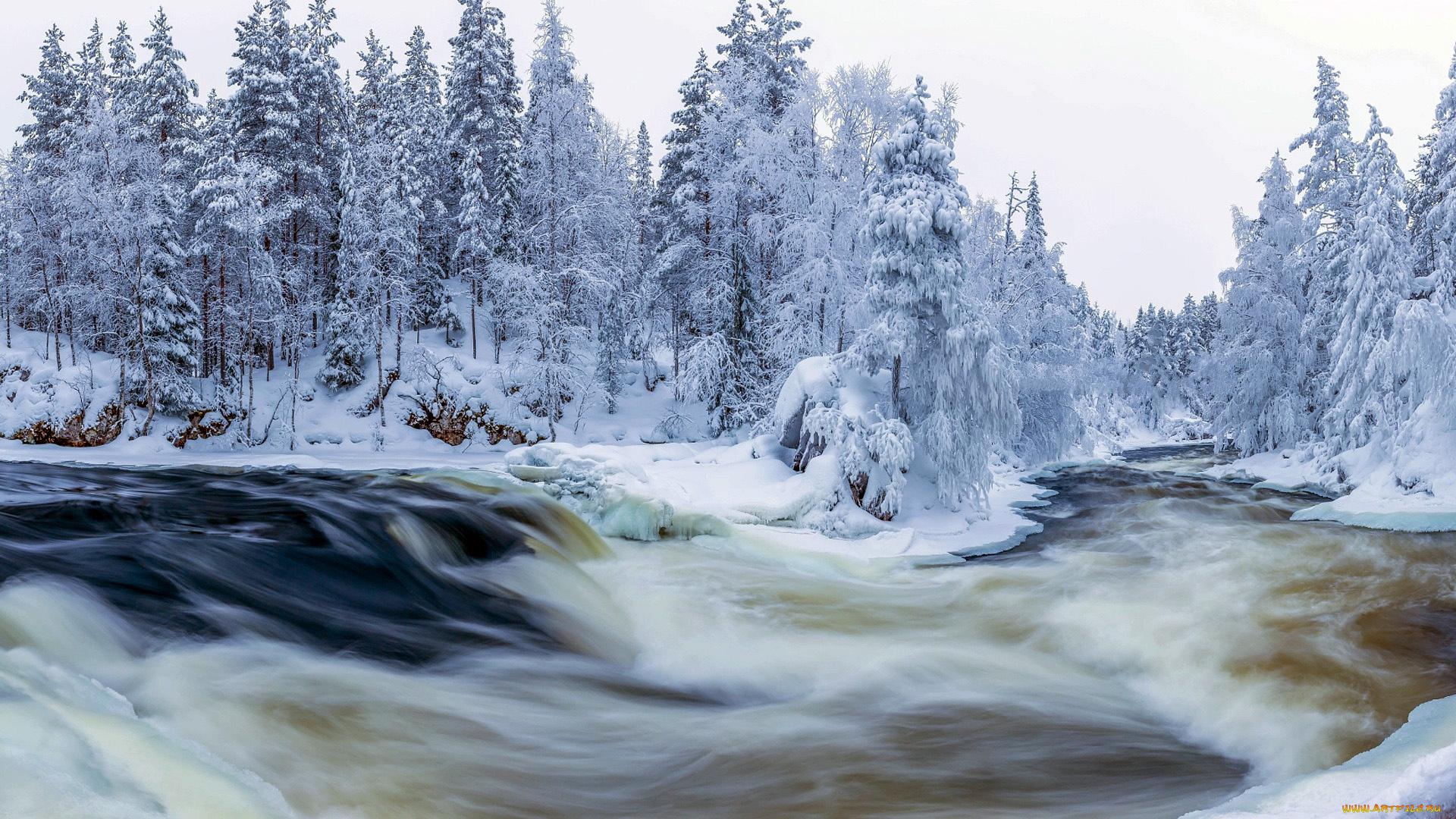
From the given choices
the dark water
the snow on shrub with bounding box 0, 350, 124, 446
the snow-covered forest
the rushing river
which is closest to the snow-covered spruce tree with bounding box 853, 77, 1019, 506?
the snow-covered forest

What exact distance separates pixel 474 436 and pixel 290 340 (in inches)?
413

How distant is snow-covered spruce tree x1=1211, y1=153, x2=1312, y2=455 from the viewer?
89.9 ft

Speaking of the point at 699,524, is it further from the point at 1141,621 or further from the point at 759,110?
the point at 759,110

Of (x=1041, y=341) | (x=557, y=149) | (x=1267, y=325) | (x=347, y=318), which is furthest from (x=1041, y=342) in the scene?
(x=347, y=318)

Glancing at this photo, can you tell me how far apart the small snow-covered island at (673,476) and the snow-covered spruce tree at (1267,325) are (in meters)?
0.16

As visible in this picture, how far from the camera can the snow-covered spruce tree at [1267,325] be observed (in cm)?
2741

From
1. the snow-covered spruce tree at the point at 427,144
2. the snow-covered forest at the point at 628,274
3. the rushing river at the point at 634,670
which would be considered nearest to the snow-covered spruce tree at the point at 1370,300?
the snow-covered forest at the point at 628,274

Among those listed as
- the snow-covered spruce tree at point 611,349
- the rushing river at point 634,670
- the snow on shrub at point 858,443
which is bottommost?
the rushing river at point 634,670

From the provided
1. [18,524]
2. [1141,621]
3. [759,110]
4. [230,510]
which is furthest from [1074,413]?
[18,524]

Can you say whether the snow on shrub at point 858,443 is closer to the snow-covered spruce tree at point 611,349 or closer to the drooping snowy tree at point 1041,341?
the drooping snowy tree at point 1041,341

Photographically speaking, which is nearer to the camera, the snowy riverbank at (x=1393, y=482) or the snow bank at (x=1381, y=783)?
the snow bank at (x=1381, y=783)

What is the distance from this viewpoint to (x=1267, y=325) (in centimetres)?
2805

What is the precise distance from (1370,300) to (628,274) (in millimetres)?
25492

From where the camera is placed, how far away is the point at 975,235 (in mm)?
25641
